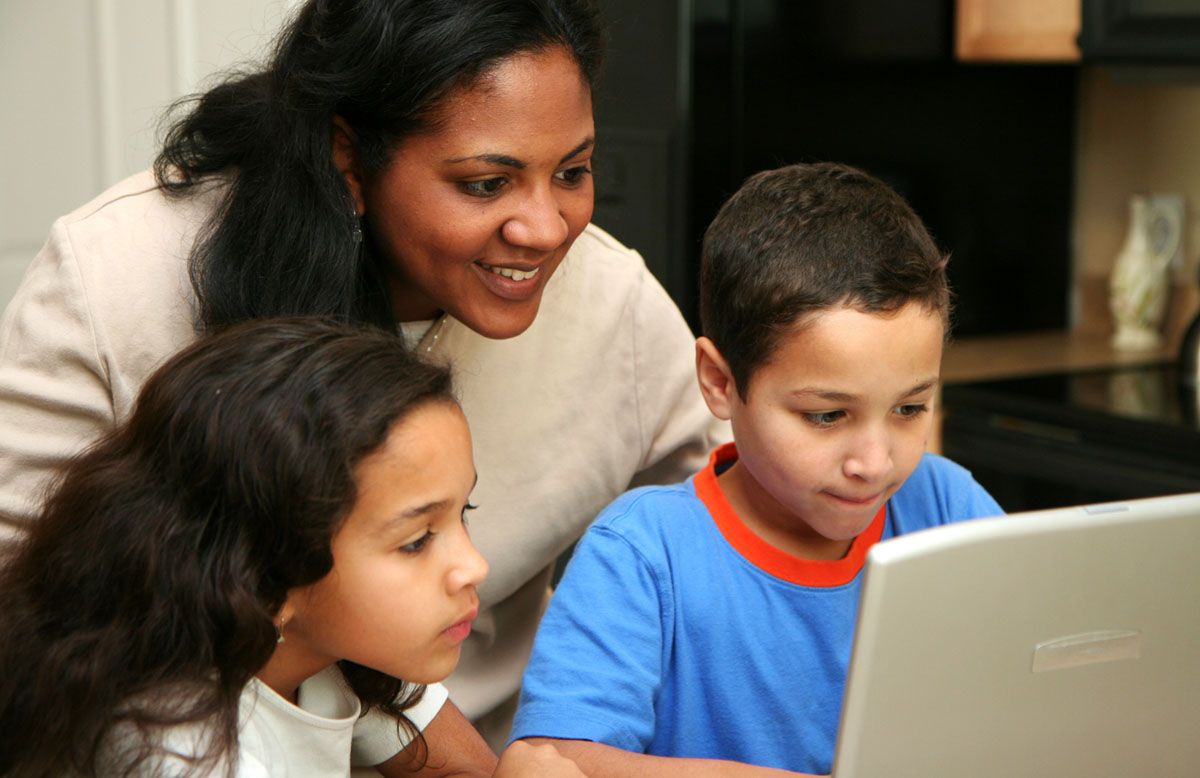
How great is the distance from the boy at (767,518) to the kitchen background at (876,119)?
3.71 ft

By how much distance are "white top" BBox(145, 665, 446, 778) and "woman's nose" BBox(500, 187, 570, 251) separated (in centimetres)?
40

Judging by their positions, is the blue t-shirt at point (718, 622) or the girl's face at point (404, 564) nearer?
the girl's face at point (404, 564)


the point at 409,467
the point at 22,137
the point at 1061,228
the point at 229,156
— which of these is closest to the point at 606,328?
the point at 229,156

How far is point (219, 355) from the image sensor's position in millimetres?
873

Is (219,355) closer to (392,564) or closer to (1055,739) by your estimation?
(392,564)

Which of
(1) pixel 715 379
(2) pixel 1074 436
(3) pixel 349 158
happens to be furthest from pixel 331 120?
(2) pixel 1074 436

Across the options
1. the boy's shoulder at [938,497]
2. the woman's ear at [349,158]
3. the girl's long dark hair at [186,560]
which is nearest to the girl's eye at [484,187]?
the woman's ear at [349,158]

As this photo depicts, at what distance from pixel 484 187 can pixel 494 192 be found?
11 mm

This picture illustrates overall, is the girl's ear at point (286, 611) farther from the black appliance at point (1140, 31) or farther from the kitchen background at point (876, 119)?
the black appliance at point (1140, 31)

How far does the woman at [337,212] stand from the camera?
113cm

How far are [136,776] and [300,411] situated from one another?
0.24 meters

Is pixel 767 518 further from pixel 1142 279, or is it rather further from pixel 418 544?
pixel 1142 279

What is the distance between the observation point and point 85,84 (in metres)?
2.57

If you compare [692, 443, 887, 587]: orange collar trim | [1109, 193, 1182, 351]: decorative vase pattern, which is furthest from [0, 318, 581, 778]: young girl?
[1109, 193, 1182, 351]: decorative vase pattern
